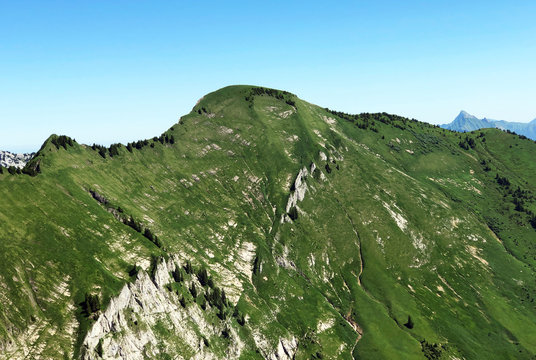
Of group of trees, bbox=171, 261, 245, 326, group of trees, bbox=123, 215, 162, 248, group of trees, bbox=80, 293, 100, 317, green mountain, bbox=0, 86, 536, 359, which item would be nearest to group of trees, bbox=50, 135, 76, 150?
green mountain, bbox=0, 86, 536, 359

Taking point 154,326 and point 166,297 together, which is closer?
point 154,326

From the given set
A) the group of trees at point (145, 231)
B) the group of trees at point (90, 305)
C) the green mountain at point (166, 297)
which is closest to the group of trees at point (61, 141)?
the green mountain at point (166, 297)

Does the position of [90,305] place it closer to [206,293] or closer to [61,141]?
A: [206,293]

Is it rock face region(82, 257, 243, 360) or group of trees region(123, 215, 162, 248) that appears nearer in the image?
rock face region(82, 257, 243, 360)

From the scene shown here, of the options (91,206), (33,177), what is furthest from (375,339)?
(33,177)

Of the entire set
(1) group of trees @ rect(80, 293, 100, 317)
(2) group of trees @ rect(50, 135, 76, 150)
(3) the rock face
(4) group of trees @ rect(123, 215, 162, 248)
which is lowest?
(3) the rock face

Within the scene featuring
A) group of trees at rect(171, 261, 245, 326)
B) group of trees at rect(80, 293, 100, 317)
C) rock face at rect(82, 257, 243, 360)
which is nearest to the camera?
group of trees at rect(80, 293, 100, 317)

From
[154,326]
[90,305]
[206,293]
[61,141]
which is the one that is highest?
[61,141]

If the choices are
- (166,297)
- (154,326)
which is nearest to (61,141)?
(166,297)

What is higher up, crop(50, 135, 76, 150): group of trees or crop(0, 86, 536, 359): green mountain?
crop(50, 135, 76, 150): group of trees

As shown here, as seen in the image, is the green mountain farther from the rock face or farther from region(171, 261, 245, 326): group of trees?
region(171, 261, 245, 326): group of trees

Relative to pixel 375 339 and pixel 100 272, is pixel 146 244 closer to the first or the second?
pixel 100 272

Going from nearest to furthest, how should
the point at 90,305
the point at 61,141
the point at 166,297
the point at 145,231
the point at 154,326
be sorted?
the point at 90,305, the point at 154,326, the point at 166,297, the point at 145,231, the point at 61,141
